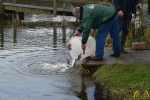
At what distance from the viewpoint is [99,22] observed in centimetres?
830

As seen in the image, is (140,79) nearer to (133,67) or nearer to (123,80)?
(123,80)

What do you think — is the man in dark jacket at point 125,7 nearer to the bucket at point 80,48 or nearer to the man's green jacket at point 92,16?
the man's green jacket at point 92,16

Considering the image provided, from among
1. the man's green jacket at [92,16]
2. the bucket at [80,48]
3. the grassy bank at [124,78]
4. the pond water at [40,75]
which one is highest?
the man's green jacket at [92,16]

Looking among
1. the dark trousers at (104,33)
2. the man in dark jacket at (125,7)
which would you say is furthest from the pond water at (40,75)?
the man in dark jacket at (125,7)

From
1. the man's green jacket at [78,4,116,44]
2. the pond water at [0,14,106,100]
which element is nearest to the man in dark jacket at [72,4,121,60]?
the man's green jacket at [78,4,116,44]

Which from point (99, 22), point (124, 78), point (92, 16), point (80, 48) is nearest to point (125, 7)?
point (99, 22)

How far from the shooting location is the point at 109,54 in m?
9.29

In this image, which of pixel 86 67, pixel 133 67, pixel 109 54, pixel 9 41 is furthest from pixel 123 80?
pixel 9 41

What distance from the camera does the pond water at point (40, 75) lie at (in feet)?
22.1

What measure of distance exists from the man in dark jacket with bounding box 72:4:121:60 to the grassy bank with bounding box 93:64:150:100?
0.64m

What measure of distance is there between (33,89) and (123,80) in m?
1.68

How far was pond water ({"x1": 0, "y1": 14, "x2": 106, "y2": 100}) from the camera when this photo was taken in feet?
22.1

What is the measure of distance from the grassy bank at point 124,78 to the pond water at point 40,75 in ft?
0.88

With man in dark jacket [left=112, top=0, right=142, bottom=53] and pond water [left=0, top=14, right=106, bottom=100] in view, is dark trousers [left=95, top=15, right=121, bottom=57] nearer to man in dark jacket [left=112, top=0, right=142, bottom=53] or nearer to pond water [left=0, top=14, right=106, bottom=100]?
man in dark jacket [left=112, top=0, right=142, bottom=53]
